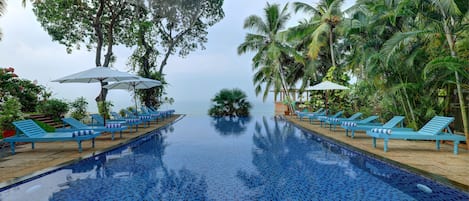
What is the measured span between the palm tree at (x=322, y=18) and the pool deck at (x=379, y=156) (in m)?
7.16

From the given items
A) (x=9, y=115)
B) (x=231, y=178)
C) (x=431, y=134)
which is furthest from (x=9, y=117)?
(x=431, y=134)

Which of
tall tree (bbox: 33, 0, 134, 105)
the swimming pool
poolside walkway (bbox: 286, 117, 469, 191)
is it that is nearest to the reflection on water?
the swimming pool

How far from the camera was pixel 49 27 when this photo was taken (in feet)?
44.3

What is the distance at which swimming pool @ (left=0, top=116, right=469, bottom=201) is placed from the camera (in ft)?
12.6

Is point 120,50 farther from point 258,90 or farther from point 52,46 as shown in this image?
point 258,90

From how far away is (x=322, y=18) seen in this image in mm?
13742

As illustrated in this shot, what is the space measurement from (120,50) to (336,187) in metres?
16.3

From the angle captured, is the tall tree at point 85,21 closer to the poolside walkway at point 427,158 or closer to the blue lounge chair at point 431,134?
the poolside walkway at point 427,158

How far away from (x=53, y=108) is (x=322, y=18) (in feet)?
41.6

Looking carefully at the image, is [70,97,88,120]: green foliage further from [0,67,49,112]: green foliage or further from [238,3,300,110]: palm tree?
[238,3,300,110]: palm tree

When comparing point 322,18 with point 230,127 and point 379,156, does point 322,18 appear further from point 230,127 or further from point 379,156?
point 379,156

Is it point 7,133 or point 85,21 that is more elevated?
point 85,21

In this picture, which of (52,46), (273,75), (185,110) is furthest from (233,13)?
(52,46)

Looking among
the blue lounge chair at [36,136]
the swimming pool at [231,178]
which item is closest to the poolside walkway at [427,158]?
the swimming pool at [231,178]
